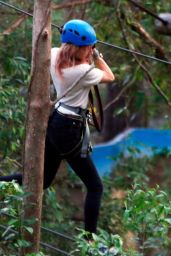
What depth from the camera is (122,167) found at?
796cm

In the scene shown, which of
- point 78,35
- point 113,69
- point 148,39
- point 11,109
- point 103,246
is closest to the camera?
point 103,246

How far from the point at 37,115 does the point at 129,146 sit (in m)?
4.36

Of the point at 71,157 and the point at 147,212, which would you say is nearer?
the point at 147,212

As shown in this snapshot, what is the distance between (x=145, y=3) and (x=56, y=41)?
57.3 inches

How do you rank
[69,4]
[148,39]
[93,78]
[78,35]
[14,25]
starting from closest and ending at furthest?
[78,35] → [93,78] → [14,25] → [69,4] → [148,39]

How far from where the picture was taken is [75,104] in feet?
13.6

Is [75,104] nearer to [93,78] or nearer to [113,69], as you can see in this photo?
[93,78]

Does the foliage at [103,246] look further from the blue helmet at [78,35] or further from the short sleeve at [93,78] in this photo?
the blue helmet at [78,35]

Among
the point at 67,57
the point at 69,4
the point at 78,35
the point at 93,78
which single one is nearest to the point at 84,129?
the point at 93,78

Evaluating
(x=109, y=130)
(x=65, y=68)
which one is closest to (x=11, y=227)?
(x=65, y=68)

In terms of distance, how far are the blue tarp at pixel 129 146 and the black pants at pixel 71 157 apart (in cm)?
359

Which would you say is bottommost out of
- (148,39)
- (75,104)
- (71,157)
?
(71,157)

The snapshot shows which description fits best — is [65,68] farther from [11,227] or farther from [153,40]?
[153,40]

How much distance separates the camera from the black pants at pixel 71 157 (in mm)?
4152
